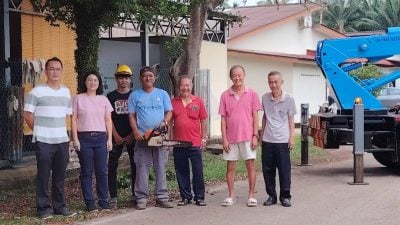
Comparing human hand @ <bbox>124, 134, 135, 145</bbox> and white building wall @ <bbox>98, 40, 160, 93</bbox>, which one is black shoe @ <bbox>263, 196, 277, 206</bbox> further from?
white building wall @ <bbox>98, 40, 160, 93</bbox>

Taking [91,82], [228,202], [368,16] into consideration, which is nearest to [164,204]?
[228,202]

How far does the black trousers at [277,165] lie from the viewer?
336 inches

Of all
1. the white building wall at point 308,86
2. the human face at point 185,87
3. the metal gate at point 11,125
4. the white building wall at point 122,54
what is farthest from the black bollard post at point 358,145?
the white building wall at point 308,86

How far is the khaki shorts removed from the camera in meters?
8.40

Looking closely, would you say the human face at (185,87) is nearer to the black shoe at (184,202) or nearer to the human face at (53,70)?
the black shoe at (184,202)

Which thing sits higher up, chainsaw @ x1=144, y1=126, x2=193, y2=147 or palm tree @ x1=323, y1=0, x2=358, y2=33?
palm tree @ x1=323, y1=0, x2=358, y2=33

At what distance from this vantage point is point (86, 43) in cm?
951

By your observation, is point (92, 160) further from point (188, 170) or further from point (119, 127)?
point (188, 170)

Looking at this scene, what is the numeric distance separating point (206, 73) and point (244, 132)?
9500 millimetres

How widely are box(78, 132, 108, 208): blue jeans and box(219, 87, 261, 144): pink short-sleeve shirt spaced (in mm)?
1689

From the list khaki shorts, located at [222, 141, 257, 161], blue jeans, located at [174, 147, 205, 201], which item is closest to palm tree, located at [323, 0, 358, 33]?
khaki shorts, located at [222, 141, 257, 161]

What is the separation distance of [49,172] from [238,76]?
2.74 metres

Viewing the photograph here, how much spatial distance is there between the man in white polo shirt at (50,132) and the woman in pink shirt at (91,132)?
0.17 meters

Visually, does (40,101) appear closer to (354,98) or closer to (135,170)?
(135,170)
